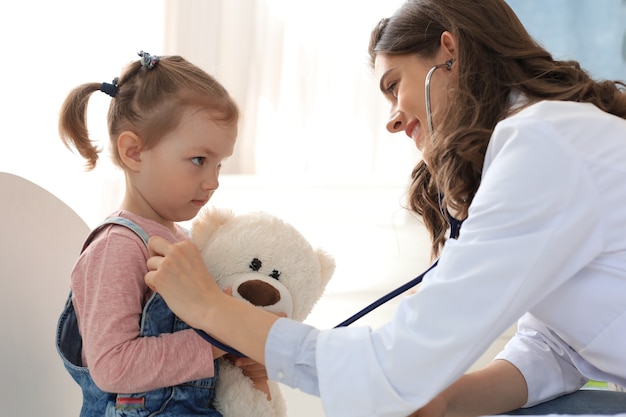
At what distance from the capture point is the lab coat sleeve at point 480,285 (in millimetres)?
1012

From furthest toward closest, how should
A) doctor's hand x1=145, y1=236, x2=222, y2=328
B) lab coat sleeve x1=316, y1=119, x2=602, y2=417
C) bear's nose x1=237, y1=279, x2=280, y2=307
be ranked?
bear's nose x1=237, y1=279, x2=280, y2=307 < doctor's hand x1=145, y1=236, x2=222, y2=328 < lab coat sleeve x1=316, y1=119, x2=602, y2=417

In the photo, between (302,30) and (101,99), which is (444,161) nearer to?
(101,99)

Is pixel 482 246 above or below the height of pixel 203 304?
above

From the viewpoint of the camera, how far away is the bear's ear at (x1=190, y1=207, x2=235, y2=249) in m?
1.31

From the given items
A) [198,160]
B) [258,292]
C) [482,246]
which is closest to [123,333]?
[258,292]

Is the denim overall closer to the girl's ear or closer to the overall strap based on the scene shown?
the overall strap

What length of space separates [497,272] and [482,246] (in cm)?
4

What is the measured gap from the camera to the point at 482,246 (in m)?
1.02

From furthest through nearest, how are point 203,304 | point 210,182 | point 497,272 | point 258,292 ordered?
point 210,182
point 258,292
point 203,304
point 497,272

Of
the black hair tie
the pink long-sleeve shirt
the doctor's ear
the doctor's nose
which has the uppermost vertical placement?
the doctor's ear

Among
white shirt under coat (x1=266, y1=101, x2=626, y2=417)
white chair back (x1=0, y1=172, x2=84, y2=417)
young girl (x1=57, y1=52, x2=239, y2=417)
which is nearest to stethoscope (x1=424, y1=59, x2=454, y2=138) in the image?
white shirt under coat (x1=266, y1=101, x2=626, y2=417)

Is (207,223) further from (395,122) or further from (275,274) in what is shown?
(395,122)

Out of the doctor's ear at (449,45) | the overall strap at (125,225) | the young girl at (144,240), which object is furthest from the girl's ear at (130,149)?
the doctor's ear at (449,45)

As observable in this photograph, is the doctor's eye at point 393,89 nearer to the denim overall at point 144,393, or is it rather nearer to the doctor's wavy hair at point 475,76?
the doctor's wavy hair at point 475,76
